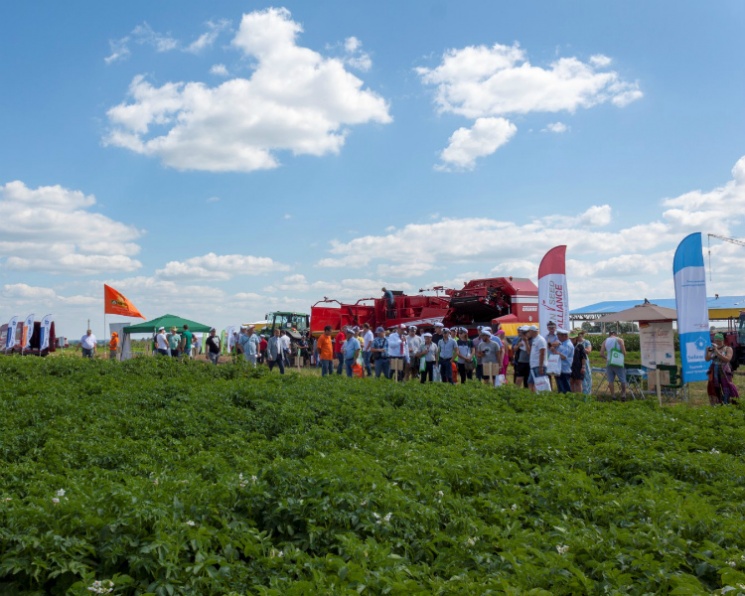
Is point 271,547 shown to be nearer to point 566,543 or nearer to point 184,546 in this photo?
point 184,546

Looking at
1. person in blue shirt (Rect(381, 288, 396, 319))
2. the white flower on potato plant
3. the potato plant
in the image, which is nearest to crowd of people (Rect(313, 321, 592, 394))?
the potato plant

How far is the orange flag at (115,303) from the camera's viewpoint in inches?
1097

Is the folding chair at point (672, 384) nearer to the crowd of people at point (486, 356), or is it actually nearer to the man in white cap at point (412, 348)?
the crowd of people at point (486, 356)

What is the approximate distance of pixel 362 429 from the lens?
28.8 feet

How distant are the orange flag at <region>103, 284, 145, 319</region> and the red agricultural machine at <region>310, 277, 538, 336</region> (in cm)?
792

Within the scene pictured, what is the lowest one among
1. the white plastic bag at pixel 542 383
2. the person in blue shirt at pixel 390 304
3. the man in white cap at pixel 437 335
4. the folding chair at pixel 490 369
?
the white plastic bag at pixel 542 383

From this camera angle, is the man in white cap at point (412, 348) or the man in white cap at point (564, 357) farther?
the man in white cap at point (412, 348)

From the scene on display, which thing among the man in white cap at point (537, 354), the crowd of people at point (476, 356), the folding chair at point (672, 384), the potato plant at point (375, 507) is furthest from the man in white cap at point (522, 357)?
the potato plant at point (375, 507)

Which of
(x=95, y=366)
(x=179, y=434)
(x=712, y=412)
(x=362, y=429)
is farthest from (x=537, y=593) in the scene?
(x=95, y=366)

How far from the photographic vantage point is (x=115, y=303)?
28125 millimetres

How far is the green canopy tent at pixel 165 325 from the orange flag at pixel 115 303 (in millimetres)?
733

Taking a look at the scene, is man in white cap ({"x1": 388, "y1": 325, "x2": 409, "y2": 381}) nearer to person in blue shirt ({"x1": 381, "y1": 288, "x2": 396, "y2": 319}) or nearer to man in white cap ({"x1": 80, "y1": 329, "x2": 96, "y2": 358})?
person in blue shirt ({"x1": 381, "y1": 288, "x2": 396, "y2": 319})

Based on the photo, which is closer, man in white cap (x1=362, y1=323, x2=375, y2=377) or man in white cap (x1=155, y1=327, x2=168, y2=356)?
man in white cap (x1=362, y1=323, x2=375, y2=377)

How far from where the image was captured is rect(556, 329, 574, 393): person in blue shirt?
48.3 ft
